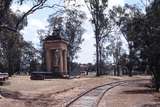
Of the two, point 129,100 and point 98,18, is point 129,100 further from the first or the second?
point 98,18

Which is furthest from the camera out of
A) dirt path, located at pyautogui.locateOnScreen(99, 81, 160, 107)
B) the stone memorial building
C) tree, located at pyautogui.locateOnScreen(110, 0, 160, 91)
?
the stone memorial building

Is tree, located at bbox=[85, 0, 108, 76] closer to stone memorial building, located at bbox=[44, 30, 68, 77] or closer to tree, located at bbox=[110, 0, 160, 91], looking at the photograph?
stone memorial building, located at bbox=[44, 30, 68, 77]

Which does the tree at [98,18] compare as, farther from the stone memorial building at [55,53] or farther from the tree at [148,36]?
the tree at [148,36]

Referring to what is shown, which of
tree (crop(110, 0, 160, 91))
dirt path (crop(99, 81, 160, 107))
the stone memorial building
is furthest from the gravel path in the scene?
the stone memorial building

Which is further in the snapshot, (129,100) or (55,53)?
(55,53)

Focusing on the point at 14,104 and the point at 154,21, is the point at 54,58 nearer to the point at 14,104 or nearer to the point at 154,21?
the point at 154,21

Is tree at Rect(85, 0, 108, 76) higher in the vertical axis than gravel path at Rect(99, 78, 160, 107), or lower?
higher

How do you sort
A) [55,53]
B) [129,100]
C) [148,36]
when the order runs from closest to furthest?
[129,100], [148,36], [55,53]

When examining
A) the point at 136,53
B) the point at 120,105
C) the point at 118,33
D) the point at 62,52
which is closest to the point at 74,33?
the point at 118,33

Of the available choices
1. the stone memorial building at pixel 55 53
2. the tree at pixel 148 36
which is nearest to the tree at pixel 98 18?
the stone memorial building at pixel 55 53

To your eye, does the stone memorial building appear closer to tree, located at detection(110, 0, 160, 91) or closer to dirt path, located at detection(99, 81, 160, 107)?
tree, located at detection(110, 0, 160, 91)

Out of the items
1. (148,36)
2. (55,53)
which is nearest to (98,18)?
(55,53)

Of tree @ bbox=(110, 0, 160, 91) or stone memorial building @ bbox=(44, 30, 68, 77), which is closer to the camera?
tree @ bbox=(110, 0, 160, 91)

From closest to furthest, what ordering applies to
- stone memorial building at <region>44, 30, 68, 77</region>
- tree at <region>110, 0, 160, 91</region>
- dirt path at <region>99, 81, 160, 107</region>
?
dirt path at <region>99, 81, 160, 107</region>
tree at <region>110, 0, 160, 91</region>
stone memorial building at <region>44, 30, 68, 77</region>
